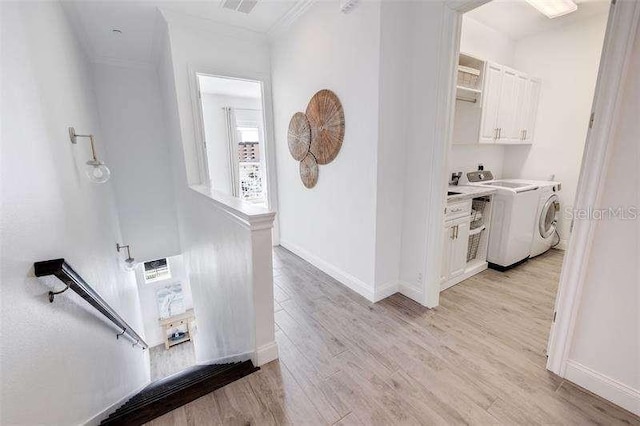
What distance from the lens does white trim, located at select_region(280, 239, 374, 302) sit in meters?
2.51

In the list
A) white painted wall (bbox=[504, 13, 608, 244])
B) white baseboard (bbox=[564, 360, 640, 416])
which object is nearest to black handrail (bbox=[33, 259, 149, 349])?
white baseboard (bbox=[564, 360, 640, 416])

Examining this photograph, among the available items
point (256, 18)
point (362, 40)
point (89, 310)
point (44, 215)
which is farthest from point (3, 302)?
point (256, 18)

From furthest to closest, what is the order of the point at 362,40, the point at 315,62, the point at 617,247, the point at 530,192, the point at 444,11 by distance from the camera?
the point at 530,192 → the point at 315,62 → the point at 362,40 → the point at 444,11 → the point at 617,247

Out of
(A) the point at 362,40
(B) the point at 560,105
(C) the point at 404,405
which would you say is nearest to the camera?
(C) the point at 404,405

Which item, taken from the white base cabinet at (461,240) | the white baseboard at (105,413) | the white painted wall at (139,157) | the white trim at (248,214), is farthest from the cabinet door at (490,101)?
the white painted wall at (139,157)

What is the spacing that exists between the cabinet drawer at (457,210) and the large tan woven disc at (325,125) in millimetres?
1177

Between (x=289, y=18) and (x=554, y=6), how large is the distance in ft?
9.28

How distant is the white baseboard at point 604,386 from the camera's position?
1.38 meters

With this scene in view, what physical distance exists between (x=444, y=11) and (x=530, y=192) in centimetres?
217

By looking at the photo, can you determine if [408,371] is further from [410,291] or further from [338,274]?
[338,274]

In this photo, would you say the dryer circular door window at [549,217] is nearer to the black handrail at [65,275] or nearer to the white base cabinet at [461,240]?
the white base cabinet at [461,240]

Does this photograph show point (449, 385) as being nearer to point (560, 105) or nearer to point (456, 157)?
point (456, 157)

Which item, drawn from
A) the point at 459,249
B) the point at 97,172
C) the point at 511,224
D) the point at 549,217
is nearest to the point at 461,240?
the point at 459,249

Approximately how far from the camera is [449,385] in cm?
158
